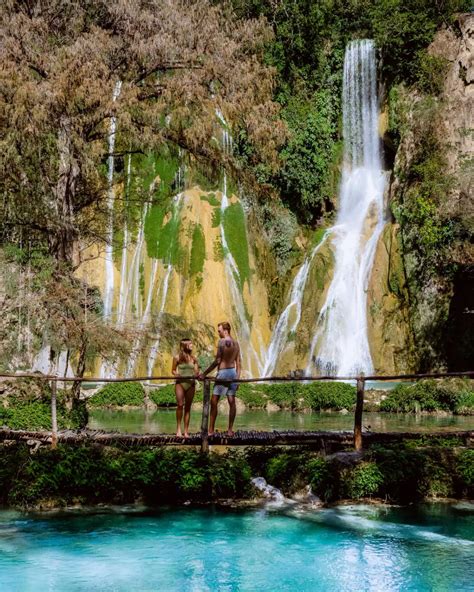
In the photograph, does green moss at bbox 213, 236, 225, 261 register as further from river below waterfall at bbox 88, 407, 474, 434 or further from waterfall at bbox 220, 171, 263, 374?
river below waterfall at bbox 88, 407, 474, 434

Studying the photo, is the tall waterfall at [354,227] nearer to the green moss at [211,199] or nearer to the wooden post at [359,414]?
the green moss at [211,199]

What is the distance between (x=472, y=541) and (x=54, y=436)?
5.84 m

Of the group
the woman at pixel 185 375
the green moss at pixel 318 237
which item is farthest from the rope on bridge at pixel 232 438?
the green moss at pixel 318 237

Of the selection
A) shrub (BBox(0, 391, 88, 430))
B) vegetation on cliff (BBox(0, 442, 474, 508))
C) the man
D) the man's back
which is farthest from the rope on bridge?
shrub (BBox(0, 391, 88, 430))

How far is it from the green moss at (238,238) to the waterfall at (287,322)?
2.07 m

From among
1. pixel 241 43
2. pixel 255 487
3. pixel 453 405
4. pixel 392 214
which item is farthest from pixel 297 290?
pixel 255 487

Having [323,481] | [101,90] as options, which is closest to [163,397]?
[101,90]

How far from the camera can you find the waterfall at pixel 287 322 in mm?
28266

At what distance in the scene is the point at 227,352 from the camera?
1106cm

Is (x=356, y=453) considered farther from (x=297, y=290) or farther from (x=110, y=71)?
(x=297, y=290)

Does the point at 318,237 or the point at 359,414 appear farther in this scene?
the point at 318,237

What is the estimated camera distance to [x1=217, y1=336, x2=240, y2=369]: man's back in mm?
11023

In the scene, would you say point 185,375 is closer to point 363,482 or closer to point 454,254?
point 363,482

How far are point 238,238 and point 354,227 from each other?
4822mm
